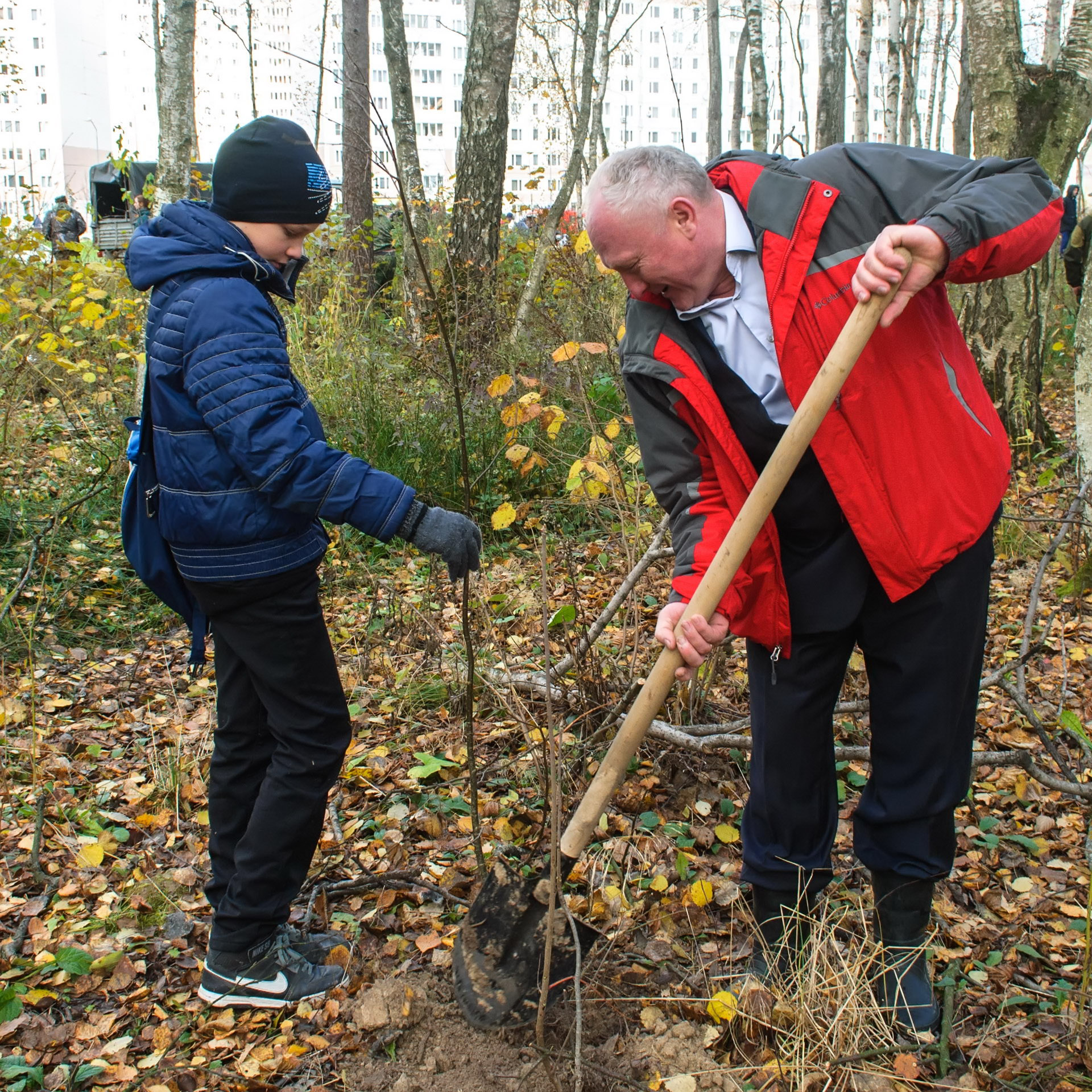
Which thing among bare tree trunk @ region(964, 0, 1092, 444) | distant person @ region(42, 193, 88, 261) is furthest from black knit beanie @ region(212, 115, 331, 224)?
distant person @ region(42, 193, 88, 261)

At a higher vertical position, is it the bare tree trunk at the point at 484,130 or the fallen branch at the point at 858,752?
the bare tree trunk at the point at 484,130

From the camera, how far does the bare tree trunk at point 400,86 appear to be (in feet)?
31.1

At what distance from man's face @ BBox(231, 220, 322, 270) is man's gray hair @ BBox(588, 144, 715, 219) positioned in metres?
0.79

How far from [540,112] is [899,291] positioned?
226ft

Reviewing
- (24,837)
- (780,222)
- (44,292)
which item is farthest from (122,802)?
(44,292)

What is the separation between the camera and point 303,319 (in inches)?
267

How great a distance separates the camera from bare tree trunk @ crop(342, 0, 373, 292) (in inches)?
337

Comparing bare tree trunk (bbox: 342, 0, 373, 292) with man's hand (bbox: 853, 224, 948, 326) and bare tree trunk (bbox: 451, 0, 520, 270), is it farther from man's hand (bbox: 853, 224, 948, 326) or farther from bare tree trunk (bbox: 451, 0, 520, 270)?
man's hand (bbox: 853, 224, 948, 326)

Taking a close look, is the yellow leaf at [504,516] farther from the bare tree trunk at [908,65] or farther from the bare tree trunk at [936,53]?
the bare tree trunk at [936,53]

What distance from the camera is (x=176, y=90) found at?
266 inches

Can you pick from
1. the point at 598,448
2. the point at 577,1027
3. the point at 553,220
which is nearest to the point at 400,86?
the point at 553,220

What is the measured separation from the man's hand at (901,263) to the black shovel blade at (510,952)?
146 cm

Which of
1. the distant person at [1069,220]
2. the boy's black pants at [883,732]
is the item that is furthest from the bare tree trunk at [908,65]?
the boy's black pants at [883,732]

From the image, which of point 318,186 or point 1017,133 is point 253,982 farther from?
point 1017,133
